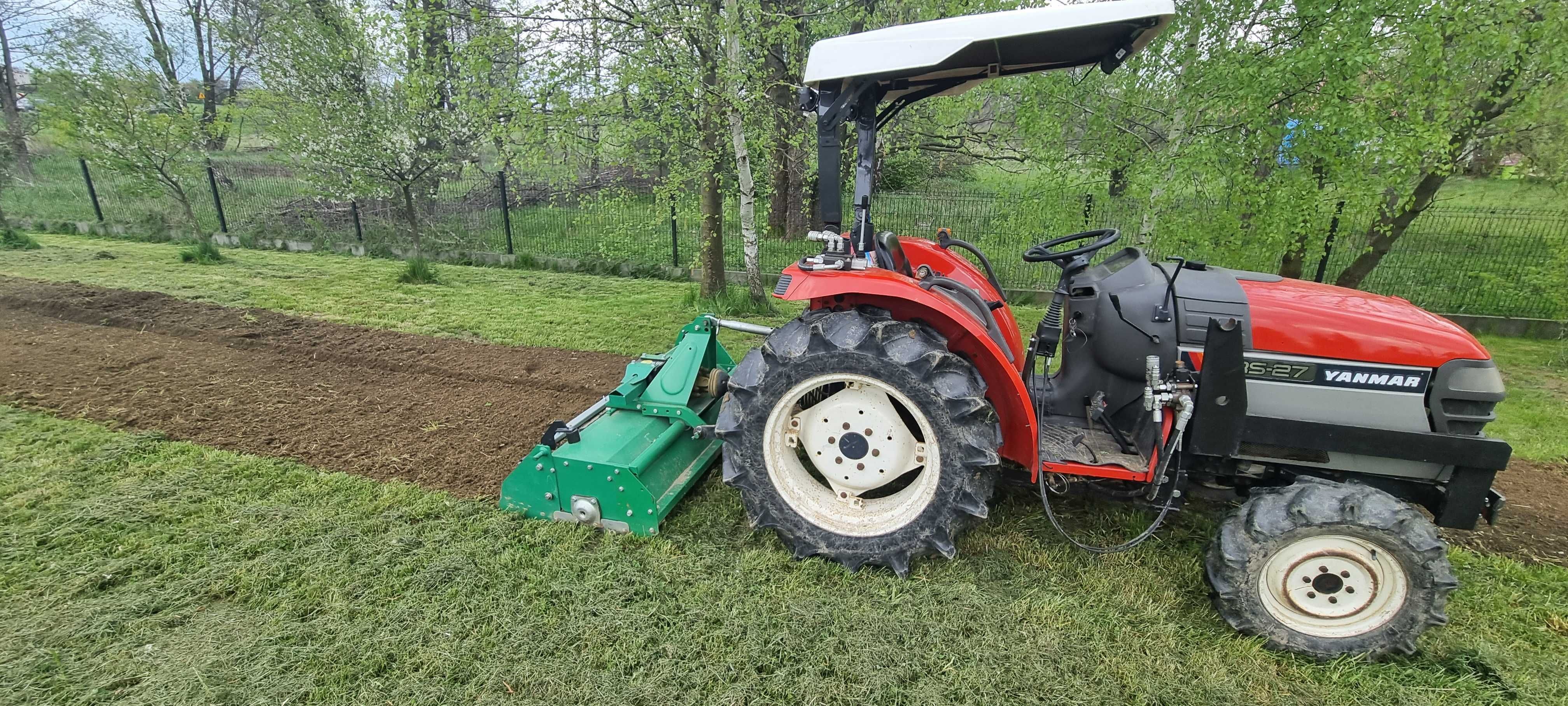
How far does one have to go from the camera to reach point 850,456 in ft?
9.26

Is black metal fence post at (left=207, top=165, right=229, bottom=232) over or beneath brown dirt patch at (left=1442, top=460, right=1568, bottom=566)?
over

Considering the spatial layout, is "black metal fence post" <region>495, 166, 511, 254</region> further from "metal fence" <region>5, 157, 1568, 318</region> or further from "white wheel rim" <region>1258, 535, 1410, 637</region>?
"white wheel rim" <region>1258, 535, 1410, 637</region>

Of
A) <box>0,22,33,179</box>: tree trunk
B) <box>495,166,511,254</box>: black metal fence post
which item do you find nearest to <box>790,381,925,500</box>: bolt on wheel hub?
<box>495,166,511,254</box>: black metal fence post

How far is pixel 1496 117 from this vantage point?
20.7 feet

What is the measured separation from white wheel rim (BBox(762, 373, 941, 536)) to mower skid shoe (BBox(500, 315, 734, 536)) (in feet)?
1.66

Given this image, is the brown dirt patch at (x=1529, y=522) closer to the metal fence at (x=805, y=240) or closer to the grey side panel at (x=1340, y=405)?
the grey side panel at (x=1340, y=405)

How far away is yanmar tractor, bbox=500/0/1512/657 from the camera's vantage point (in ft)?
7.57

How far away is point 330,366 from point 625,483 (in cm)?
372

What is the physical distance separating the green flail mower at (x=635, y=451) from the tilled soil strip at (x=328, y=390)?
536 millimetres

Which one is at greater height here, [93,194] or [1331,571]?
[93,194]

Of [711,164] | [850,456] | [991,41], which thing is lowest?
[850,456]

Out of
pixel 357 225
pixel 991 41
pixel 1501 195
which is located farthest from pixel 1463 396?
pixel 1501 195

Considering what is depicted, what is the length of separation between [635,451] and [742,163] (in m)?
4.16

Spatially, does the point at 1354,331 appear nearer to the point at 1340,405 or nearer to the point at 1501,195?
the point at 1340,405
